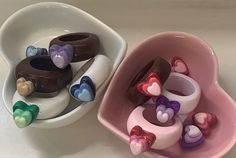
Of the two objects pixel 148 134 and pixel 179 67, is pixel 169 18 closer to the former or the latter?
pixel 179 67

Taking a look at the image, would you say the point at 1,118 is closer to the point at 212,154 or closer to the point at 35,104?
the point at 35,104

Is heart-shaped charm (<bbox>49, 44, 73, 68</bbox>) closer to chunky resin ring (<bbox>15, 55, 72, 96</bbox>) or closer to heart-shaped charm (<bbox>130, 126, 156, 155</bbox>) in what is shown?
chunky resin ring (<bbox>15, 55, 72, 96</bbox>)

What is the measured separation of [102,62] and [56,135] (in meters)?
0.12

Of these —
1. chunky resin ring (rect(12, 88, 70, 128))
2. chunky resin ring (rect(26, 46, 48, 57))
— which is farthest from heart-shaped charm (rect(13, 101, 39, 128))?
chunky resin ring (rect(26, 46, 48, 57))

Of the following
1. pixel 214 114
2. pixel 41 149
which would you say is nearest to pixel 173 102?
pixel 214 114

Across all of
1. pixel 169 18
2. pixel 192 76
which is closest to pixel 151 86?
pixel 192 76

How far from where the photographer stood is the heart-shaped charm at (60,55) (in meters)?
0.62

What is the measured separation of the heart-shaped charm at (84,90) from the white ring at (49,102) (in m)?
0.03

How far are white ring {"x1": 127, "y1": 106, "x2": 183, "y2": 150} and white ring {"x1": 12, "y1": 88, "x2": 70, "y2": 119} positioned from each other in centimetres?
9

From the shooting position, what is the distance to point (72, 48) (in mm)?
640

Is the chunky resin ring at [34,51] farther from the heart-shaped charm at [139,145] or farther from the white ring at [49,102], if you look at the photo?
the heart-shaped charm at [139,145]

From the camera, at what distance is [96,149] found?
2.15 feet

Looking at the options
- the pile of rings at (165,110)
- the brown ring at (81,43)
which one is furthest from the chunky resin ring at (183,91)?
the brown ring at (81,43)

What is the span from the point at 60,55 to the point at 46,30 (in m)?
0.14
